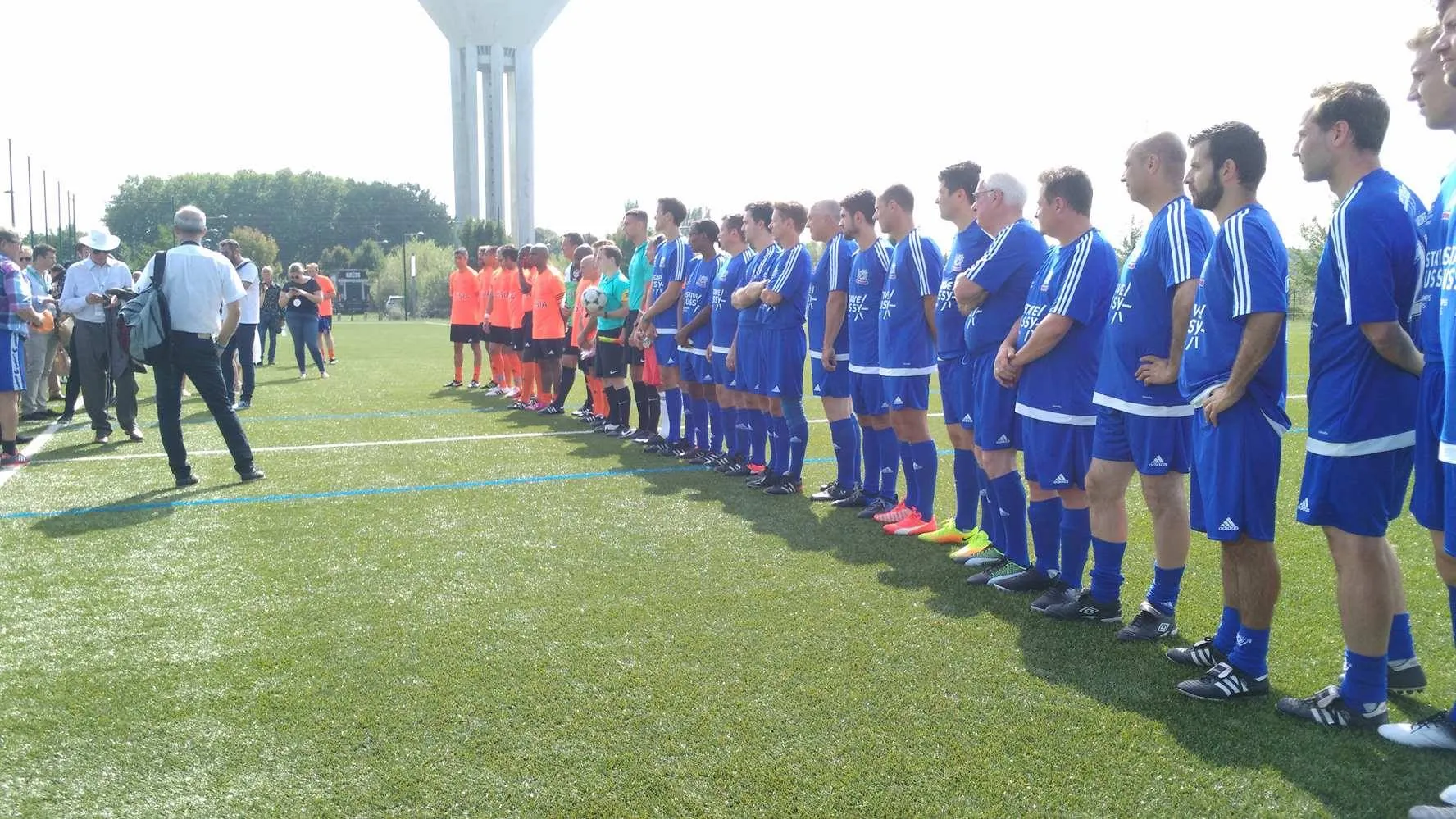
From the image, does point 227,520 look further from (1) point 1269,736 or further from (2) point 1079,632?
(1) point 1269,736

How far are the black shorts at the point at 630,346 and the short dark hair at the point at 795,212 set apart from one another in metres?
3.07

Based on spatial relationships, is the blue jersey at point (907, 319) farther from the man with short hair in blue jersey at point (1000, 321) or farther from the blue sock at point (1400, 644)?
the blue sock at point (1400, 644)

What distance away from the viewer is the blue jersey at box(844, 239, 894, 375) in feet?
21.5

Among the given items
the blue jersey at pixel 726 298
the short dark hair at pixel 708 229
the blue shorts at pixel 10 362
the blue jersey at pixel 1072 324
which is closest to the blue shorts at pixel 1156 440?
the blue jersey at pixel 1072 324

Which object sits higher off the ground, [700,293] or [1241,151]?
[1241,151]

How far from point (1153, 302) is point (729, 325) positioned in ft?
15.6

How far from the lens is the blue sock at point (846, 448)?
7246mm

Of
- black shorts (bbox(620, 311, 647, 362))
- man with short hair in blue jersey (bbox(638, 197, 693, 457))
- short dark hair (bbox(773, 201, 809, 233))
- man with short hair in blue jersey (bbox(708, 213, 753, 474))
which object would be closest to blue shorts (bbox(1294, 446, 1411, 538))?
short dark hair (bbox(773, 201, 809, 233))

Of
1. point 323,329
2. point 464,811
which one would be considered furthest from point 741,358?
point 323,329

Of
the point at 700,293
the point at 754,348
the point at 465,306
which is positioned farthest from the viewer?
the point at 465,306

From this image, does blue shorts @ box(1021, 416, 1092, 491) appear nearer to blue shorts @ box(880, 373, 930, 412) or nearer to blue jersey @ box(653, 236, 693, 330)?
blue shorts @ box(880, 373, 930, 412)

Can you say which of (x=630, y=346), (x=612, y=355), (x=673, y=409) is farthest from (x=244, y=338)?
(x=673, y=409)

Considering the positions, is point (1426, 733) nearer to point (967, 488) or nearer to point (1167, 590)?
point (1167, 590)

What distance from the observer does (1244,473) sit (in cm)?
349
